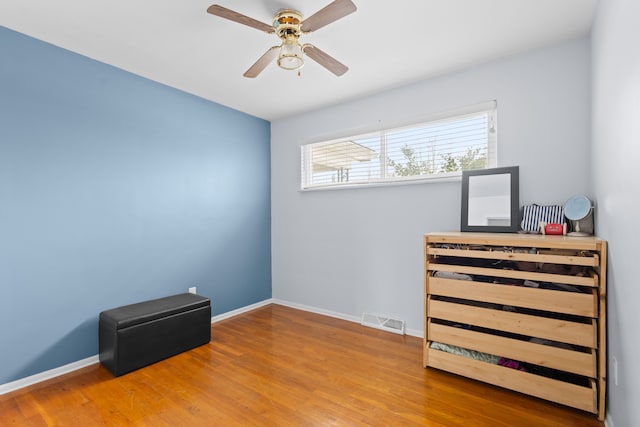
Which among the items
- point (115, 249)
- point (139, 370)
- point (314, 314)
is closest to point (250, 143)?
point (115, 249)

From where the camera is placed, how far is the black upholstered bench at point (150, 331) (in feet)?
7.70

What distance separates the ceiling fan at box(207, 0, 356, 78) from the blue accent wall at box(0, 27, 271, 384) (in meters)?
1.39

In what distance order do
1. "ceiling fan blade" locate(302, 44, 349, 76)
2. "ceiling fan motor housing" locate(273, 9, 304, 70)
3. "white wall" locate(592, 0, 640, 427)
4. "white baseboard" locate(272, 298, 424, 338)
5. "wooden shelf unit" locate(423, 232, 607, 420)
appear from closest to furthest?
1. "white wall" locate(592, 0, 640, 427)
2. "wooden shelf unit" locate(423, 232, 607, 420)
3. "ceiling fan motor housing" locate(273, 9, 304, 70)
4. "ceiling fan blade" locate(302, 44, 349, 76)
5. "white baseboard" locate(272, 298, 424, 338)

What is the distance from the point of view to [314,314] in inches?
148

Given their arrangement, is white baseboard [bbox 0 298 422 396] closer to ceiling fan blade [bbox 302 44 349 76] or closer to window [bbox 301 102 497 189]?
window [bbox 301 102 497 189]

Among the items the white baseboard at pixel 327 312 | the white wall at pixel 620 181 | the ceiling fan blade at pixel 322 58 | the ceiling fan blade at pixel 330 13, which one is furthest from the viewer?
the white baseboard at pixel 327 312

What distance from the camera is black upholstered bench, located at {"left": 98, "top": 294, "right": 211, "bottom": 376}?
235cm

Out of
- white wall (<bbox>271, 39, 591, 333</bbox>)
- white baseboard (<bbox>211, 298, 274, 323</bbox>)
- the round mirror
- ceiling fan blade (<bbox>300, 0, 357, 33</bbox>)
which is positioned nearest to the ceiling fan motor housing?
ceiling fan blade (<bbox>300, 0, 357, 33</bbox>)

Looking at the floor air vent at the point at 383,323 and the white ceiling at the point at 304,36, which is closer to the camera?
the white ceiling at the point at 304,36

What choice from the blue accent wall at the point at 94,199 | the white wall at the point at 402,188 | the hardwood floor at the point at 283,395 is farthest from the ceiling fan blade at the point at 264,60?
the hardwood floor at the point at 283,395

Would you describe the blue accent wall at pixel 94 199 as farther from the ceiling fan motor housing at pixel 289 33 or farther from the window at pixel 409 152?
the ceiling fan motor housing at pixel 289 33

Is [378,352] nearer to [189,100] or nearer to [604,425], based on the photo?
[604,425]

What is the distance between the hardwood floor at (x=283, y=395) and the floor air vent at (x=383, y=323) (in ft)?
0.91

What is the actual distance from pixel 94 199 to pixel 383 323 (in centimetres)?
293
